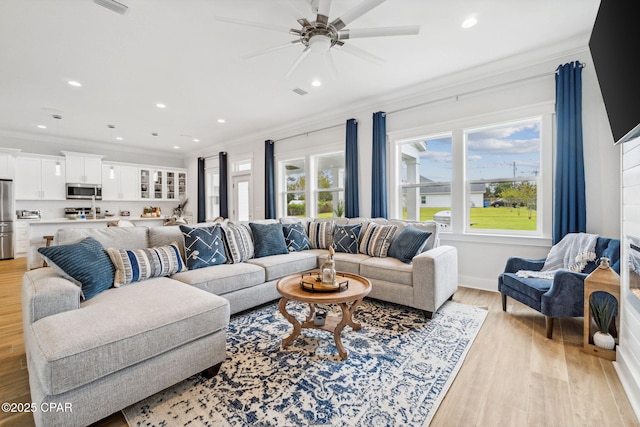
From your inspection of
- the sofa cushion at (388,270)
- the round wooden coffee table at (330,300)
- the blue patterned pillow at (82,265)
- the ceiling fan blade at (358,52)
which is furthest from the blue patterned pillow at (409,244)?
the blue patterned pillow at (82,265)

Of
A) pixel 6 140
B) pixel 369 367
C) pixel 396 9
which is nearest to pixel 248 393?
pixel 369 367

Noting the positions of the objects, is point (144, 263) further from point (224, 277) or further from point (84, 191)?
point (84, 191)

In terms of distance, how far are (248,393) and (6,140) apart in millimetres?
8286

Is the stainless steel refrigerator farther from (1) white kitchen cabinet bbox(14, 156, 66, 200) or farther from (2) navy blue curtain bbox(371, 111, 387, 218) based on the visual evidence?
(2) navy blue curtain bbox(371, 111, 387, 218)

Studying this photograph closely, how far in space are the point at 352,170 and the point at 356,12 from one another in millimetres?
2766

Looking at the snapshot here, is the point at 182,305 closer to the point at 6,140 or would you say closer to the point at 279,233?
the point at 279,233

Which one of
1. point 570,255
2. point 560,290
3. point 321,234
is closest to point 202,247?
point 321,234

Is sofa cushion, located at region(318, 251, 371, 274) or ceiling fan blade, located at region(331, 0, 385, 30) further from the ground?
ceiling fan blade, located at region(331, 0, 385, 30)

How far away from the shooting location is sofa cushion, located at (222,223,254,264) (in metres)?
3.14

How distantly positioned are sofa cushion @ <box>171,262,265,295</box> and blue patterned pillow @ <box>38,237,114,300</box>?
1.88 feet

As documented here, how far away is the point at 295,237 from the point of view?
3.87 metres

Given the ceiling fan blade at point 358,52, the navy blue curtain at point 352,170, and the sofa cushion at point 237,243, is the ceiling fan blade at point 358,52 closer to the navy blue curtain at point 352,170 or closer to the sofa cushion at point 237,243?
the navy blue curtain at point 352,170

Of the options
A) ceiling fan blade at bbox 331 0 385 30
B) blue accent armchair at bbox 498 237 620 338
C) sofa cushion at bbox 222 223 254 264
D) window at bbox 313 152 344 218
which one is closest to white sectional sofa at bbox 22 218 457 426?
sofa cushion at bbox 222 223 254 264

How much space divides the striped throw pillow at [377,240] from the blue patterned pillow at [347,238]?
0.36 ft
